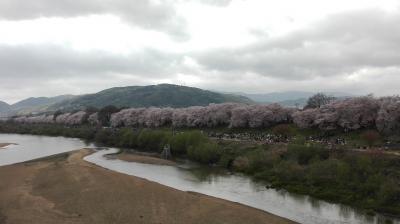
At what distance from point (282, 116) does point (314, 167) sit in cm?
5059

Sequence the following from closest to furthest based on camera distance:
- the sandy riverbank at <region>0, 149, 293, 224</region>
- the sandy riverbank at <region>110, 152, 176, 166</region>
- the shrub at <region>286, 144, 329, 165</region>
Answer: the sandy riverbank at <region>0, 149, 293, 224</region>
the shrub at <region>286, 144, 329, 165</region>
the sandy riverbank at <region>110, 152, 176, 166</region>

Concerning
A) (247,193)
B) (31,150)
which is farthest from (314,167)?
(31,150)

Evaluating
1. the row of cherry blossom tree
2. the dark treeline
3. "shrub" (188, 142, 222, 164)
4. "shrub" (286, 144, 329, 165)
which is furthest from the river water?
the row of cherry blossom tree

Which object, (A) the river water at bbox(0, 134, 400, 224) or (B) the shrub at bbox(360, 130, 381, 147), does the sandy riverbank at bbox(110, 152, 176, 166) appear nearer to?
(A) the river water at bbox(0, 134, 400, 224)

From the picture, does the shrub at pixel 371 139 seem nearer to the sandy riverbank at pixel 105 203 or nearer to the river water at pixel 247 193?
the river water at pixel 247 193

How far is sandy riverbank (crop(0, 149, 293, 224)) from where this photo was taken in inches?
1320

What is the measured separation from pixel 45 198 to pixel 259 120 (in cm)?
6715

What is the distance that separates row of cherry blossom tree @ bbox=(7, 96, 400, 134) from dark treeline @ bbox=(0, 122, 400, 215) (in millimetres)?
20282

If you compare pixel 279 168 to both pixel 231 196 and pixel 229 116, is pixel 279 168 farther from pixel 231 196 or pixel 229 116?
pixel 229 116

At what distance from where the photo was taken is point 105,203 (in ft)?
125

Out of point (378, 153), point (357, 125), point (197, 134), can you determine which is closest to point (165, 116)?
point (197, 134)

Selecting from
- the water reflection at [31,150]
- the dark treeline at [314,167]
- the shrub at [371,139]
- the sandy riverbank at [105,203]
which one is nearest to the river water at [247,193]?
the dark treeline at [314,167]

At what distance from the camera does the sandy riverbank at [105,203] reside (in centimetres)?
3353

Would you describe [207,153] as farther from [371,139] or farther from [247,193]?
[371,139]
